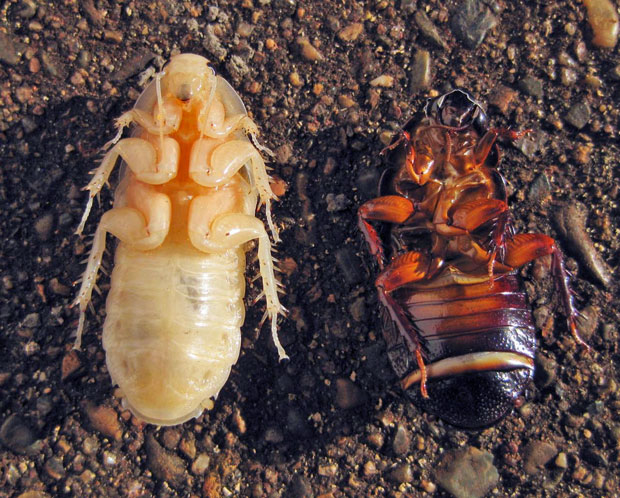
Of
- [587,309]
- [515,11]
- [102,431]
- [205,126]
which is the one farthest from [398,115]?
[102,431]

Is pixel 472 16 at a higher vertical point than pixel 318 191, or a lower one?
higher

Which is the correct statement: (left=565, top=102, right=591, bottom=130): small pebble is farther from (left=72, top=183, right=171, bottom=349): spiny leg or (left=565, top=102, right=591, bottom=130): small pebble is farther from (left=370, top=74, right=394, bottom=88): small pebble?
(left=72, top=183, right=171, bottom=349): spiny leg

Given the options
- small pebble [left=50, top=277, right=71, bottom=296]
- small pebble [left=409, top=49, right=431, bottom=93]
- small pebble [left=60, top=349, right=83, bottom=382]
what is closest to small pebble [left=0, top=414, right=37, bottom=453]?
small pebble [left=60, top=349, right=83, bottom=382]

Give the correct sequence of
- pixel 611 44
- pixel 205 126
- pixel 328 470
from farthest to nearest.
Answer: pixel 611 44, pixel 328 470, pixel 205 126

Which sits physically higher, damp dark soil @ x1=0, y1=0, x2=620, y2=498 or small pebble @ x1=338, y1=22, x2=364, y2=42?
small pebble @ x1=338, y1=22, x2=364, y2=42

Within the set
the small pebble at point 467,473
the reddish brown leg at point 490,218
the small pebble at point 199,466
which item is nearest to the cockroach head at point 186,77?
the reddish brown leg at point 490,218

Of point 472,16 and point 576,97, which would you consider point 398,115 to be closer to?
point 472,16
